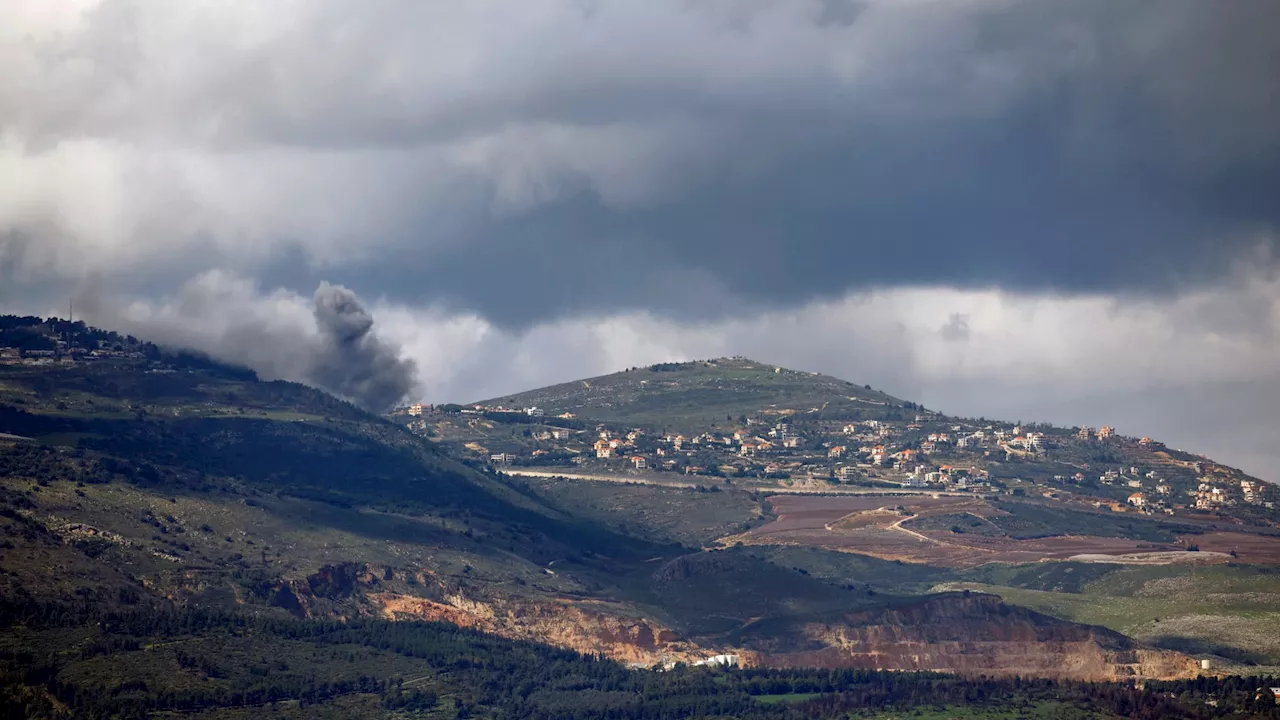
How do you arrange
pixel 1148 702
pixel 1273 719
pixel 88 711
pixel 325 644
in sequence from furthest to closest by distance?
pixel 325 644
pixel 1148 702
pixel 1273 719
pixel 88 711

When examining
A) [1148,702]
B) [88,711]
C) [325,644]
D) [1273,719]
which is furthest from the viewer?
[325,644]

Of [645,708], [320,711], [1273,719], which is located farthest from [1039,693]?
[320,711]

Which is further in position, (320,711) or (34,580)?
(34,580)

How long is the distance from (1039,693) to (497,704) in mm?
53249

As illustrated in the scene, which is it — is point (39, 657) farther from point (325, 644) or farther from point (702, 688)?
Result: point (702, 688)

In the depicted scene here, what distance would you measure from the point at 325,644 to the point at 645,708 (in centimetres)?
3362

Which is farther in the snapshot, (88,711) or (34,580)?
(34,580)

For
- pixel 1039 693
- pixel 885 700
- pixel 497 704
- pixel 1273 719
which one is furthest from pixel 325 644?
pixel 1273 719

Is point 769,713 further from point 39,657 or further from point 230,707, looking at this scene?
point 39,657

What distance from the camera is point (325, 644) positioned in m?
200

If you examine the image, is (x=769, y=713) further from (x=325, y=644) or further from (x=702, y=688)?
(x=325, y=644)

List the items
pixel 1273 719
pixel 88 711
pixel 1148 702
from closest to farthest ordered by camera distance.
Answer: pixel 88 711
pixel 1273 719
pixel 1148 702

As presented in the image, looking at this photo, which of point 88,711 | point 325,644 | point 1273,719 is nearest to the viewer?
point 88,711

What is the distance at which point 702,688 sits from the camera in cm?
19875
